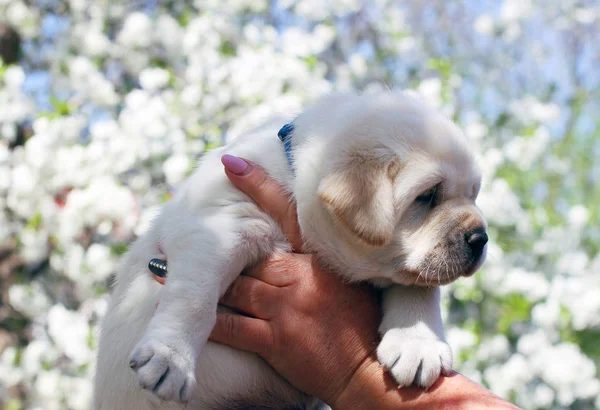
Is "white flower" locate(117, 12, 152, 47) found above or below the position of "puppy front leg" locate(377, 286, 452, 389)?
above

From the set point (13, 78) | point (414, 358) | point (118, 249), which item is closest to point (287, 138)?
point (414, 358)

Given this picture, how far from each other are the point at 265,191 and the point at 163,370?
0.76m

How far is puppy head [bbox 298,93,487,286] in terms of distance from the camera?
2.24 metres

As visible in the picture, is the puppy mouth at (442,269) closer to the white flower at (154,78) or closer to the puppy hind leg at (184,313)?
the puppy hind leg at (184,313)

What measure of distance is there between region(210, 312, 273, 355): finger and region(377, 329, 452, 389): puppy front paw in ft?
1.34

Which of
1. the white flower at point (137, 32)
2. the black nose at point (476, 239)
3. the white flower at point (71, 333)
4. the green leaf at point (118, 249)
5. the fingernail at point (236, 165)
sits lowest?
the white flower at point (71, 333)

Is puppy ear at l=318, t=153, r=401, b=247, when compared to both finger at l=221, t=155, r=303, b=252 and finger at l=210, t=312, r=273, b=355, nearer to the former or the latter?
finger at l=221, t=155, r=303, b=252

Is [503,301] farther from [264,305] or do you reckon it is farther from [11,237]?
[11,237]

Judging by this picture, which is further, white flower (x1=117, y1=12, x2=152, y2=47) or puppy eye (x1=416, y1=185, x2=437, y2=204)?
white flower (x1=117, y1=12, x2=152, y2=47)

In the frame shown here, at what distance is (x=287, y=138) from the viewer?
2623 millimetres

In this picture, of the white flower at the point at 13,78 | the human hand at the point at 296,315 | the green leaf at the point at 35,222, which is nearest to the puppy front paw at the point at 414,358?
the human hand at the point at 296,315

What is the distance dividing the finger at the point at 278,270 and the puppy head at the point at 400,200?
5.9 inches

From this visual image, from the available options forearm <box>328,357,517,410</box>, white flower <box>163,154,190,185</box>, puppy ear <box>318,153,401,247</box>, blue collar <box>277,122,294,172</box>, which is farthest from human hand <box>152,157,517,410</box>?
white flower <box>163,154,190,185</box>

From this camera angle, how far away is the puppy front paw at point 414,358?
2.24 metres
